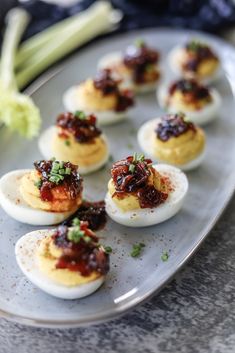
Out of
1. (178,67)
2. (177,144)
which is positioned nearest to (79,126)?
(177,144)

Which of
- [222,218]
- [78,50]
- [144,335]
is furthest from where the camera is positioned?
[78,50]

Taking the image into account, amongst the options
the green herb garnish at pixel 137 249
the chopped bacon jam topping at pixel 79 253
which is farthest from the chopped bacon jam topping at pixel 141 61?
the chopped bacon jam topping at pixel 79 253

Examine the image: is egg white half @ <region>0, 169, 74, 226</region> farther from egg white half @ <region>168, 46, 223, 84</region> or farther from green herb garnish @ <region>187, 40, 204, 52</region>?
green herb garnish @ <region>187, 40, 204, 52</region>

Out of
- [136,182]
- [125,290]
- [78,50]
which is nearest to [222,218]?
[136,182]

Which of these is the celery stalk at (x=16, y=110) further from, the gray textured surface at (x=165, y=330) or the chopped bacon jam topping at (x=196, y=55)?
the gray textured surface at (x=165, y=330)

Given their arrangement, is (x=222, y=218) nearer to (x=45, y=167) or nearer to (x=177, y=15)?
(x=45, y=167)

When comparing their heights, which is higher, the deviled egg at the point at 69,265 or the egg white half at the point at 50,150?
the deviled egg at the point at 69,265
